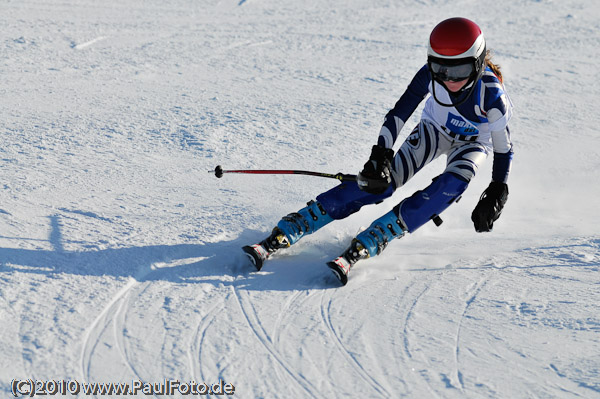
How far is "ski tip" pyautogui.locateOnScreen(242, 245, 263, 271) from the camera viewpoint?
403 cm

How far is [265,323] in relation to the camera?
3.45m

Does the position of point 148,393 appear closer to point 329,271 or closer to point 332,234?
point 329,271

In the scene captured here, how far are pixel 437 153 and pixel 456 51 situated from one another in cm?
90

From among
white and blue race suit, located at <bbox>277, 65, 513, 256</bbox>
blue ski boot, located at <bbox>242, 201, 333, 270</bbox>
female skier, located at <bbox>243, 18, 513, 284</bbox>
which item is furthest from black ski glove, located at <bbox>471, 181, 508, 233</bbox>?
blue ski boot, located at <bbox>242, 201, 333, 270</bbox>

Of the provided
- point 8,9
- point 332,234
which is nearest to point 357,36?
point 8,9

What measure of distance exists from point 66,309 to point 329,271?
155cm

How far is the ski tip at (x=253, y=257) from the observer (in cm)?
403

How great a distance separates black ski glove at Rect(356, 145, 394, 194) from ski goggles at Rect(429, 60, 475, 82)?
585 mm

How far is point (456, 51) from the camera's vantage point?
394cm

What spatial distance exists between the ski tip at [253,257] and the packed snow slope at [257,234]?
54 mm

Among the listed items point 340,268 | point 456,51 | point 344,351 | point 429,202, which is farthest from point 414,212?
point 344,351

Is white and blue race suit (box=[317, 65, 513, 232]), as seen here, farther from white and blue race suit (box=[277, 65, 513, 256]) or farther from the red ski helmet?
the red ski helmet

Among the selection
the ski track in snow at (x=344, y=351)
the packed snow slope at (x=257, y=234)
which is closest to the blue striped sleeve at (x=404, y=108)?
the packed snow slope at (x=257, y=234)

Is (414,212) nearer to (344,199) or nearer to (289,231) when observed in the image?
(344,199)
